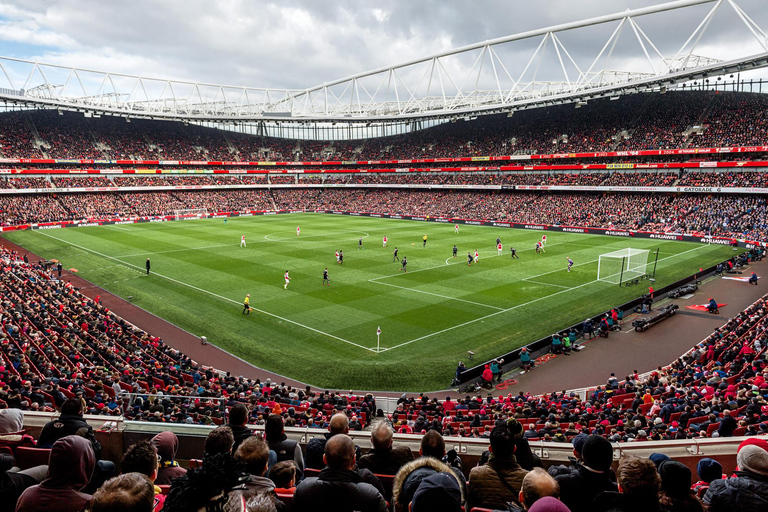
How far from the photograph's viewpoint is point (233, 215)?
86812 mm

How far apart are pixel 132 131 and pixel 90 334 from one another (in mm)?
87371

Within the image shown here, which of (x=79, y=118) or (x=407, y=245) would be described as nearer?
(x=407, y=245)

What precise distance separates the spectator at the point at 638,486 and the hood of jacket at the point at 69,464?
4299 mm

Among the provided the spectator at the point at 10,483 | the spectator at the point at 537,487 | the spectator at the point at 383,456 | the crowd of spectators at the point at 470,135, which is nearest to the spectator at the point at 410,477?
the spectator at the point at 537,487

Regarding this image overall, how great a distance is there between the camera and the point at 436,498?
11.4 feet

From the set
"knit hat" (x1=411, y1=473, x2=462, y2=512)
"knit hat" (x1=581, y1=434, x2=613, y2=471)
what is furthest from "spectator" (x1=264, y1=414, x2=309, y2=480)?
"knit hat" (x1=581, y1=434, x2=613, y2=471)

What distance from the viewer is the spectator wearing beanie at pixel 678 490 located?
398 centimetres

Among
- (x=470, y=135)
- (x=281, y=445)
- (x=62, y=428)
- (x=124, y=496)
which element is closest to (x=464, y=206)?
(x=470, y=135)

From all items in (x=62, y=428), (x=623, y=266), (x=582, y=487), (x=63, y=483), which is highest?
(x=63, y=483)

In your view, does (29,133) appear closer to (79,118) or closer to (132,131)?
(79,118)

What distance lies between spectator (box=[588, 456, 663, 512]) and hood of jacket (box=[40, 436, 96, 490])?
4.30m

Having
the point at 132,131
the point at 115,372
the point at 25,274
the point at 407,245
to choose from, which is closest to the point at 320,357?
the point at 115,372

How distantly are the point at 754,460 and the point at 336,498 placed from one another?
374 cm

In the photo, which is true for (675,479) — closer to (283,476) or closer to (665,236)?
(283,476)
